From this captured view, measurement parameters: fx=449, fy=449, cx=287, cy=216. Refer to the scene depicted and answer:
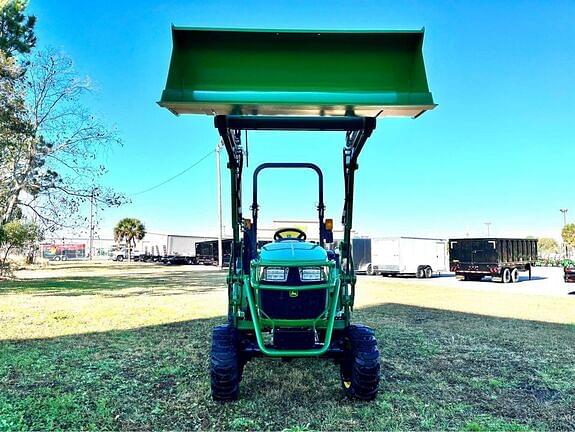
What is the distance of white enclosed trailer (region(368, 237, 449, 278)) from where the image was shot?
91.4 feet

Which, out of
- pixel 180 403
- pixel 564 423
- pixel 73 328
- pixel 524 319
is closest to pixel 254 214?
pixel 180 403

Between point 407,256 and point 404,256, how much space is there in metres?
0.20

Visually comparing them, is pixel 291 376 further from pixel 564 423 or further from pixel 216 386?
pixel 564 423

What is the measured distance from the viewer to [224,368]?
3971 millimetres

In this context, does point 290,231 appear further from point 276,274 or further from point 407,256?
point 407,256

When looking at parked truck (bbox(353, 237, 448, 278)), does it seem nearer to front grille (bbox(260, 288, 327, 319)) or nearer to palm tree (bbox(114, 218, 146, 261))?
front grille (bbox(260, 288, 327, 319))

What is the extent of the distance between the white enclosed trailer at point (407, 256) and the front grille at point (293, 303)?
79.7 feet

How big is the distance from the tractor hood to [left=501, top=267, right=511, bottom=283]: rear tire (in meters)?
21.7

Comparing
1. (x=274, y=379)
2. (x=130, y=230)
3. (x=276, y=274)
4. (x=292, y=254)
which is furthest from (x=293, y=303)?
(x=130, y=230)

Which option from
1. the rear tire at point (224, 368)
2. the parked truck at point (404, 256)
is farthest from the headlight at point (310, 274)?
the parked truck at point (404, 256)

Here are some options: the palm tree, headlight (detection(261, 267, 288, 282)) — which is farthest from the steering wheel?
the palm tree

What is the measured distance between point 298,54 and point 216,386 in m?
3.06

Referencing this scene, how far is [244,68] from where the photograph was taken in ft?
13.0

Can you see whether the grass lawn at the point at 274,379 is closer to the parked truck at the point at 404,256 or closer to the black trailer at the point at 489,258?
the black trailer at the point at 489,258
